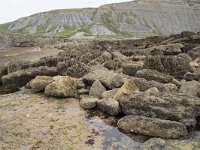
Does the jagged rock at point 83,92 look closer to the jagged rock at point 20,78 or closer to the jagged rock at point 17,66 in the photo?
the jagged rock at point 20,78

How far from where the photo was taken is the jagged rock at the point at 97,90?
37.4 ft

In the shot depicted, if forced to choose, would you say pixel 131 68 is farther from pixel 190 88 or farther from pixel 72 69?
pixel 190 88

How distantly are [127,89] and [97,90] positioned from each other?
4.68 feet

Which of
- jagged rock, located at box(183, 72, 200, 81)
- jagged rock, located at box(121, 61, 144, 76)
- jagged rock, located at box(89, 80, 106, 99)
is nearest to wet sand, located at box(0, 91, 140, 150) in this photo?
jagged rock, located at box(89, 80, 106, 99)

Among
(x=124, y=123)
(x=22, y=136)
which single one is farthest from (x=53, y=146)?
(x=124, y=123)

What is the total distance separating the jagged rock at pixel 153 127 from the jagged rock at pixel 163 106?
1.48 feet

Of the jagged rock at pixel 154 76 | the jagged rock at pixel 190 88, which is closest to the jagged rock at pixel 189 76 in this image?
the jagged rock at pixel 154 76

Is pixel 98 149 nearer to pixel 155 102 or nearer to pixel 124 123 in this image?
pixel 124 123

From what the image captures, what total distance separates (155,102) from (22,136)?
3807mm

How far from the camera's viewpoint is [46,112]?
34.0 ft

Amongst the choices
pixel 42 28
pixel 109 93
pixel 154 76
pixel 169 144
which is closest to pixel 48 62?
pixel 154 76

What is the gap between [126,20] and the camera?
14450 cm

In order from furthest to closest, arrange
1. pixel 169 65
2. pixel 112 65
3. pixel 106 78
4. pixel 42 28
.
→ pixel 42 28
pixel 112 65
pixel 169 65
pixel 106 78

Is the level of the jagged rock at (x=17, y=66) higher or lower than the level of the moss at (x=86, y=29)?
higher
